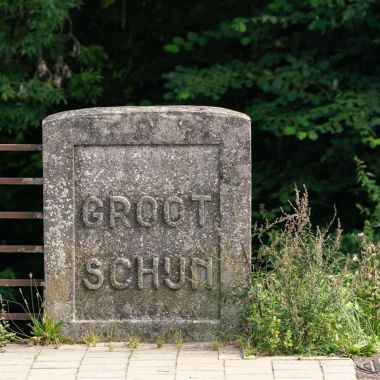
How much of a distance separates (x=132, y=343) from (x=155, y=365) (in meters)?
0.54

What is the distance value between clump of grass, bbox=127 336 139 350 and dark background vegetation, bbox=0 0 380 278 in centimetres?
281

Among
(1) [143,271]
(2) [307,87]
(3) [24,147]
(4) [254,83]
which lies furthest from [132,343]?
(4) [254,83]

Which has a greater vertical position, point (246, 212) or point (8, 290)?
point (246, 212)

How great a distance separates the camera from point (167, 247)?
7453mm

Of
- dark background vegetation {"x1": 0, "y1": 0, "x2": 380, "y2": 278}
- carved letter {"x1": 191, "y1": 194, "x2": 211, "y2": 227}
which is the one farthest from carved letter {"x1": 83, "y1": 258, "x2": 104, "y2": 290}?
dark background vegetation {"x1": 0, "y1": 0, "x2": 380, "y2": 278}

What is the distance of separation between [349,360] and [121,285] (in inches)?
62.0

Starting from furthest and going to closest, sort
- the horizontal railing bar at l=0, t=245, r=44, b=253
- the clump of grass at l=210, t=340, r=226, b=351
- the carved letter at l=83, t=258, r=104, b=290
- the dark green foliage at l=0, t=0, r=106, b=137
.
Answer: the dark green foliage at l=0, t=0, r=106, b=137 → the horizontal railing bar at l=0, t=245, r=44, b=253 → the carved letter at l=83, t=258, r=104, b=290 → the clump of grass at l=210, t=340, r=226, b=351

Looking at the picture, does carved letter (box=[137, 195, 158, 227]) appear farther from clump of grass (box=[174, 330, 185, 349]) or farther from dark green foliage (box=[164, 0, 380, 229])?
dark green foliage (box=[164, 0, 380, 229])

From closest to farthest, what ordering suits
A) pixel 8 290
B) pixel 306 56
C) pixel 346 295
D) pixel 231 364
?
pixel 231 364 < pixel 346 295 < pixel 8 290 < pixel 306 56

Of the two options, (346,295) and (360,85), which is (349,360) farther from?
(360,85)

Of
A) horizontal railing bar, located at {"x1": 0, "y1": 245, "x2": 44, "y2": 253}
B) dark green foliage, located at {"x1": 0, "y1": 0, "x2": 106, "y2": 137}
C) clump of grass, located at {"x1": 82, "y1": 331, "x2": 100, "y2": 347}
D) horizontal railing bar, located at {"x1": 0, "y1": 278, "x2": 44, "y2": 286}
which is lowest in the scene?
clump of grass, located at {"x1": 82, "y1": 331, "x2": 100, "y2": 347}

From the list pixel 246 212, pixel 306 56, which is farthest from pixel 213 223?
pixel 306 56

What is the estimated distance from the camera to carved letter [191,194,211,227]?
7.39m

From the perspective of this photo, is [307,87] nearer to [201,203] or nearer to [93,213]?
[201,203]
